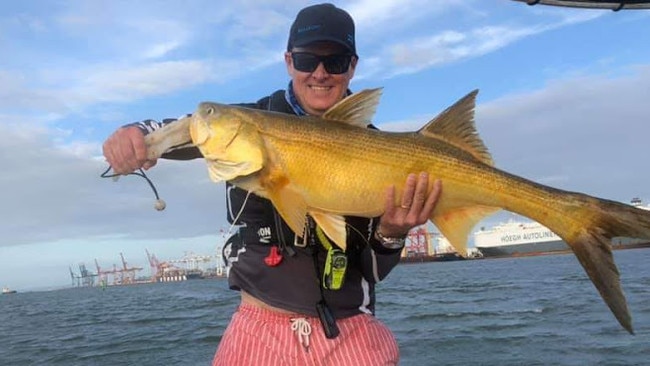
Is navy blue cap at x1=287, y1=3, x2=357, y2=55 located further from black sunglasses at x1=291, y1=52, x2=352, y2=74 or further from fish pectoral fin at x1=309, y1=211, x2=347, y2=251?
fish pectoral fin at x1=309, y1=211, x2=347, y2=251

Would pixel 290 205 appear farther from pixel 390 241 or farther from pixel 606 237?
pixel 606 237

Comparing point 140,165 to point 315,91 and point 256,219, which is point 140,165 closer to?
point 256,219

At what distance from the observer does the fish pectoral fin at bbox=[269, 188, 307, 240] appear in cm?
335

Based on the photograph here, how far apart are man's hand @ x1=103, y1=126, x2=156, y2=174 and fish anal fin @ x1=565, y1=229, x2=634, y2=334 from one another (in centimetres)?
240

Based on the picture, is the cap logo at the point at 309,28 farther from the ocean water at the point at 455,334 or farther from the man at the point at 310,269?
the ocean water at the point at 455,334

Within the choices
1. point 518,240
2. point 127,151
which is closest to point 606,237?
point 127,151

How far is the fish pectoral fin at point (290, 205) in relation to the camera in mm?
3354

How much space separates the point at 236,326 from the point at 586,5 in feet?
14.9

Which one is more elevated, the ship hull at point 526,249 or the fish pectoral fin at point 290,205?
the fish pectoral fin at point 290,205

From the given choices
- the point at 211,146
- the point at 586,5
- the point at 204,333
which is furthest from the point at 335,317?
the point at 204,333

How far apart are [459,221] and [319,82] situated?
1.33 metres

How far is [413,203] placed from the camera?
139 inches

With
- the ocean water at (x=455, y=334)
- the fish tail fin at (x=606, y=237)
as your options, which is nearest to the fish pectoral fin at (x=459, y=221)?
the fish tail fin at (x=606, y=237)

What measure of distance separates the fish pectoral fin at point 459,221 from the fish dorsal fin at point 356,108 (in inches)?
29.3
